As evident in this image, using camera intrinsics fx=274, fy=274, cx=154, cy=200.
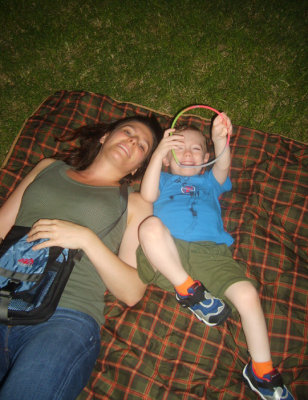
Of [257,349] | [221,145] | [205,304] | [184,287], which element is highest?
[221,145]

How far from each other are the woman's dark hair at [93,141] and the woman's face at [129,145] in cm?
10

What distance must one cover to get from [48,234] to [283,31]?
3.70 meters

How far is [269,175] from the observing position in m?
2.75

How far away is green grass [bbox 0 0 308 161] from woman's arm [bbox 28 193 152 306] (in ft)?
5.84

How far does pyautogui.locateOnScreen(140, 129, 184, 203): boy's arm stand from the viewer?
227 cm

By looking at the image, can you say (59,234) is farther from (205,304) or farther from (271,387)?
Answer: (271,387)

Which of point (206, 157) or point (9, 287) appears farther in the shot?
point (206, 157)

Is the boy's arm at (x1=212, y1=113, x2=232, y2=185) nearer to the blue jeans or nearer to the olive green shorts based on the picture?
the olive green shorts

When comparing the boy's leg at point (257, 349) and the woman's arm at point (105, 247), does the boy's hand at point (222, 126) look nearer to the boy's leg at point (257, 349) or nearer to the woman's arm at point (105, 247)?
the woman's arm at point (105, 247)

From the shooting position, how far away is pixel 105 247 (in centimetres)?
192

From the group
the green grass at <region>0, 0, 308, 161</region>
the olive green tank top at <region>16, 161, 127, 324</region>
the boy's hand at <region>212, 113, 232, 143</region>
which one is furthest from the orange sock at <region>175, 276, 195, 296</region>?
the green grass at <region>0, 0, 308, 161</region>

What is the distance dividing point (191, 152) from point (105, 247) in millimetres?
1193

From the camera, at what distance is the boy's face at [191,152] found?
8.25 feet

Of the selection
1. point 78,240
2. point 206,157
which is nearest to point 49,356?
point 78,240
